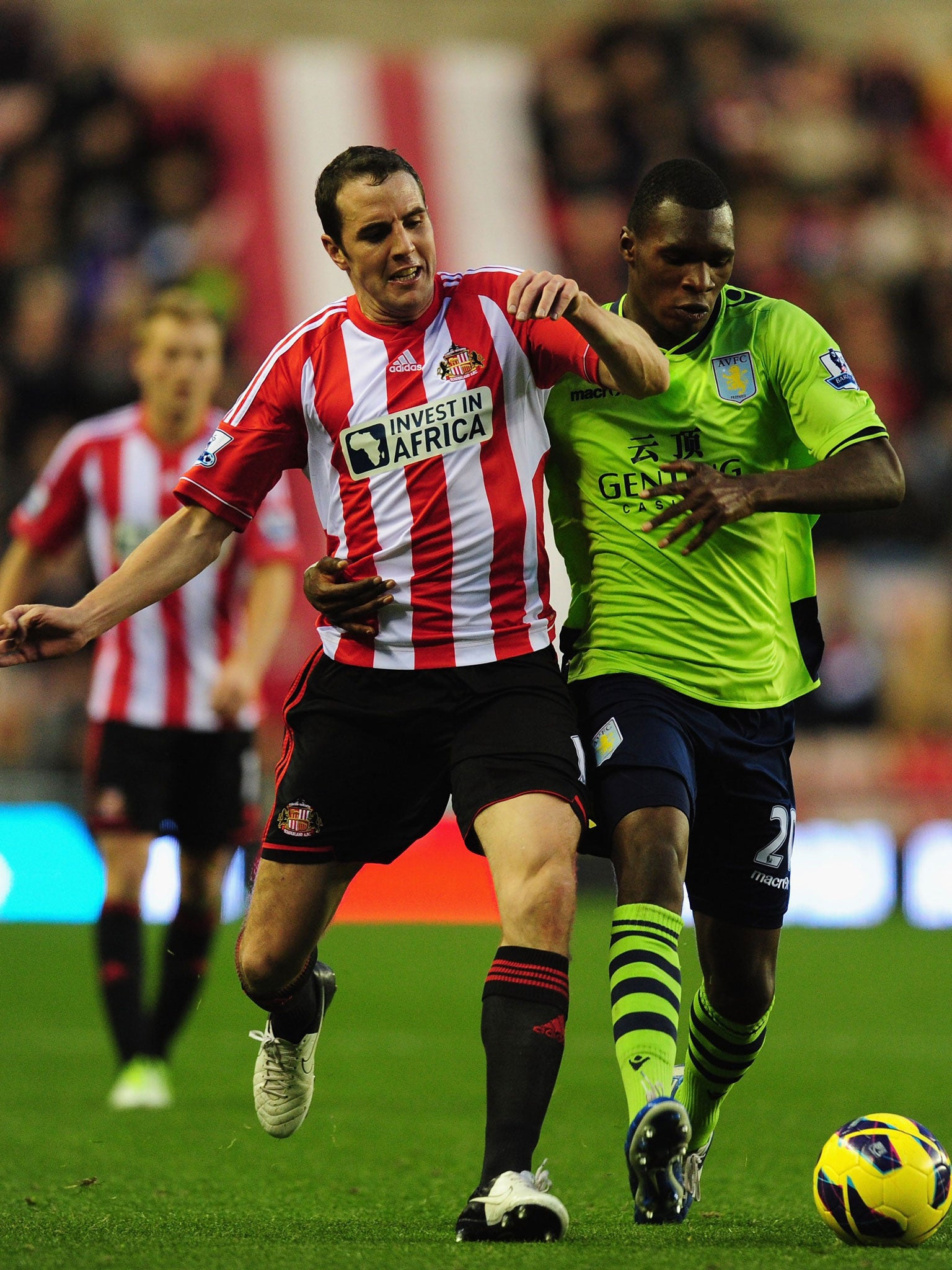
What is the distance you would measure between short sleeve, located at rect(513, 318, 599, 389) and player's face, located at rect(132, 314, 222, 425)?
257cm

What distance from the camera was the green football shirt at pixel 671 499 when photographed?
13.8 feet

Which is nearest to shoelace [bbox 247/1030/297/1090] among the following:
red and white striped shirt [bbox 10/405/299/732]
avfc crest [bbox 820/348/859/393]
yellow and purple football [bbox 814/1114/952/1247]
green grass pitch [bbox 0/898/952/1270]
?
green grass pitch [bbox 0/898/952/1270]

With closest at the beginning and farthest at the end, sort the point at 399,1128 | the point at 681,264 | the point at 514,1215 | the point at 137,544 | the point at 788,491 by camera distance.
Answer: the point at 514,1215
the point at 788,491
the point at 681,264
the point at 399,1128
the point at 137,544

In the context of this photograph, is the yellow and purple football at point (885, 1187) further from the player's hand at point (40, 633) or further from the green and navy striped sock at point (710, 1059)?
the player's hand at point (40, 633)

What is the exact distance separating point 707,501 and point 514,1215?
1.40 meters

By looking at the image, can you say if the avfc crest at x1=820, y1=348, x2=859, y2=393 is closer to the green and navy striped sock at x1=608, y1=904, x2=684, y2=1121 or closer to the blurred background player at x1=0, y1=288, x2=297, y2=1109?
the green and navy striped sock at x1=608, y1=904, x2=684, y2=1121

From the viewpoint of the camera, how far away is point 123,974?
6172 mm

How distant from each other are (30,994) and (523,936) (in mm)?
5794

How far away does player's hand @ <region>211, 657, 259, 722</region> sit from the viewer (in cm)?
630

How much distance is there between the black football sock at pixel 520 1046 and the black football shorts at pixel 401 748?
1.08 feet

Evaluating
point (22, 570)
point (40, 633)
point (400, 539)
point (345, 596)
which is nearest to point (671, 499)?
point (400, 539)

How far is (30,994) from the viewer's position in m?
9.02

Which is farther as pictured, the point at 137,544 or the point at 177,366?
the point at 177,366

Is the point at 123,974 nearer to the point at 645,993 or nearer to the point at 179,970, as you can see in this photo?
A: the point at 179,970
